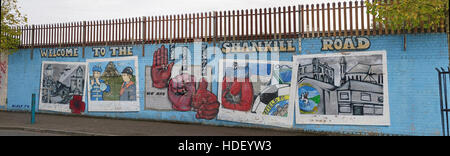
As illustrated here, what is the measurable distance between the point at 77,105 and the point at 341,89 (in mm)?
11036

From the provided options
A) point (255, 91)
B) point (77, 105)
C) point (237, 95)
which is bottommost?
point (77, 105)

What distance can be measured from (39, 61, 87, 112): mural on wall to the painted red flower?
11 cm

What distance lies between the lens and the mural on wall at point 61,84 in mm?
13594

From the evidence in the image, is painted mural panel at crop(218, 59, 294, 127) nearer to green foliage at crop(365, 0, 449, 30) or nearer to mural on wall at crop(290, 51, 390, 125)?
mural on wall at crop(290, 51, 390, 125)

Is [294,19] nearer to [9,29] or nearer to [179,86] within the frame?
[179,86]

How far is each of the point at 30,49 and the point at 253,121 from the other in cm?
1152

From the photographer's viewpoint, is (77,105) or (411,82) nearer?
(411,82)

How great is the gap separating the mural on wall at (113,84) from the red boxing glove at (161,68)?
89 centimetres

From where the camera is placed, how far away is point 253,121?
10.8 meters

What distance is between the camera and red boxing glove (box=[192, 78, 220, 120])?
11352 mm

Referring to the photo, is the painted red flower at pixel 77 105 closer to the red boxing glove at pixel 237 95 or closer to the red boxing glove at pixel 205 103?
the red boxing glove at pixel 205 103

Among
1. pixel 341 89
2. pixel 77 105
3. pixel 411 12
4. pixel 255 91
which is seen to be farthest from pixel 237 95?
pixel 77 105

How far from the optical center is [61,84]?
13.9m

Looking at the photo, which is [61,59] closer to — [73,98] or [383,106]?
[73,98]
